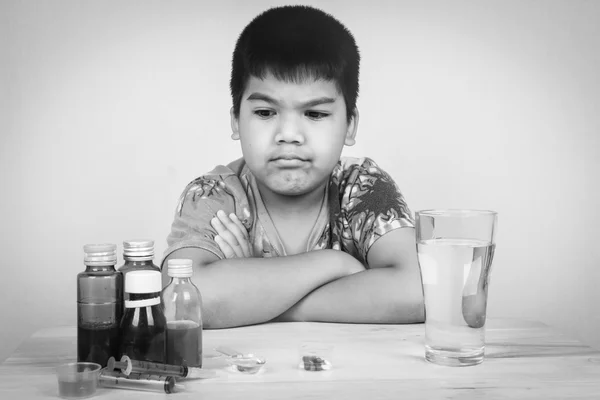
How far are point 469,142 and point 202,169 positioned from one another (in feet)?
2.80

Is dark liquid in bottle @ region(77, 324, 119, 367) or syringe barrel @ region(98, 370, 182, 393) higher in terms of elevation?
dark liquid in bottle @ region(77, 324, 119, 367)

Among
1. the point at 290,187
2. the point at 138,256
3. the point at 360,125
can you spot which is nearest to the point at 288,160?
the point at 290,187

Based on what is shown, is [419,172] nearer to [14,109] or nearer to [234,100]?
[234,100]

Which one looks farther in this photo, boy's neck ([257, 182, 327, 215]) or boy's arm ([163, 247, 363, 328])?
boy's neck ([257, 182, 327, 215])

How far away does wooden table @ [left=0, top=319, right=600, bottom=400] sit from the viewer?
836 mm

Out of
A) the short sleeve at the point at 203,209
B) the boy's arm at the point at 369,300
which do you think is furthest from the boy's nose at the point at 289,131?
the boy's arm at the point at 369,300

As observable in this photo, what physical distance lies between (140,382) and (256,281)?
47cm

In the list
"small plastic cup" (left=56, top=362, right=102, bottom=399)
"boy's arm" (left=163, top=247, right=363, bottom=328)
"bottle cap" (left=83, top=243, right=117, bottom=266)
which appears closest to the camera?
"small plastic cup" (left=56, top=362, right=102, bottom=399)

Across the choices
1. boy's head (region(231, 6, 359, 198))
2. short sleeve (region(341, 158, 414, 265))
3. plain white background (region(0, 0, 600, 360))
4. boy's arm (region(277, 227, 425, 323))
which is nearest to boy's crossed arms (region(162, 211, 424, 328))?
boy's arm (region(277, 227, 425, 323))

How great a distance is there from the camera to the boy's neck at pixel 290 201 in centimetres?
173

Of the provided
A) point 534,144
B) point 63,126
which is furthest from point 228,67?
point 534,144

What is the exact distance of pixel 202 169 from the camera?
243cm

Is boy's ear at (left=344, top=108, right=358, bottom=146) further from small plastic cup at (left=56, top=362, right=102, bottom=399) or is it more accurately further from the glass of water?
small plastic cup at (left=56, top=362, right=102, bottom=399)

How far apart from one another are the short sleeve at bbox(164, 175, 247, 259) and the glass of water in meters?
0.60
